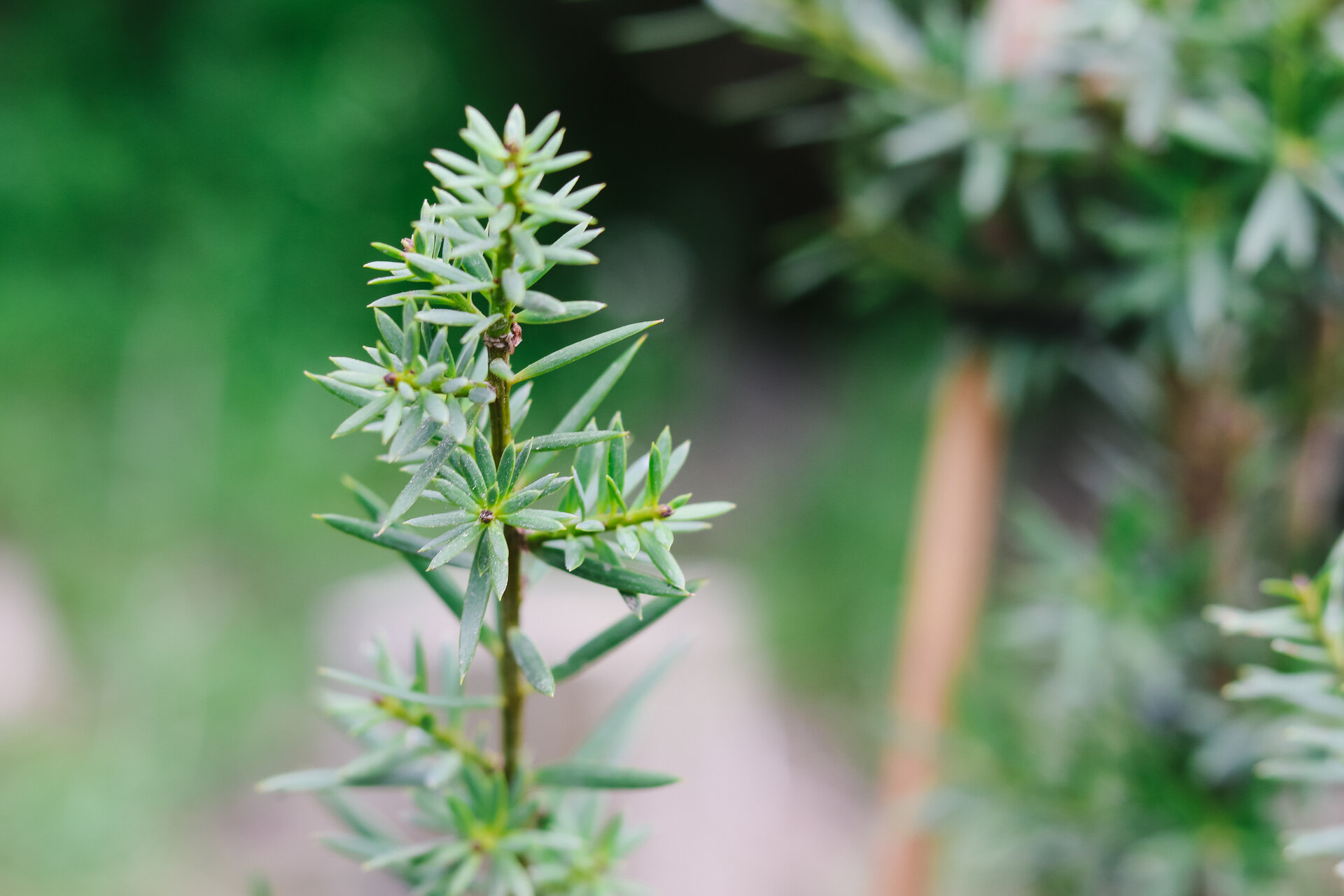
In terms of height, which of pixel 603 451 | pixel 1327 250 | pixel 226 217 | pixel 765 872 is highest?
pixel 226 217

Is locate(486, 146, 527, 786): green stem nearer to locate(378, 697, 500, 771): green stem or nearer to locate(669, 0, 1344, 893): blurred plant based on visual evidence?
locate(378, 697, 500, 771): green stem

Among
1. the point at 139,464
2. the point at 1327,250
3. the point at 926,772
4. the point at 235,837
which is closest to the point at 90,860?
the point at 235,837

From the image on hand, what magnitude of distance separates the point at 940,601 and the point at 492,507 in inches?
15.6

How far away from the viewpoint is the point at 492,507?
16cm

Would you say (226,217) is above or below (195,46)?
below

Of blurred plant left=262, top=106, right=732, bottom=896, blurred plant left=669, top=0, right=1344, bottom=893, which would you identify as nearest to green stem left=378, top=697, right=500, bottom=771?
blurred plant left=262, top=106, right=732, bottom=896

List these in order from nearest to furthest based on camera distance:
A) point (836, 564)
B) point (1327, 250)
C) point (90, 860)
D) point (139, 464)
→ 1. point (1327, 250)
2. point (90, 860)
3. point (139, 464)
4. point (836, 564)

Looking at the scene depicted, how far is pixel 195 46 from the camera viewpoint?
143 centimetres

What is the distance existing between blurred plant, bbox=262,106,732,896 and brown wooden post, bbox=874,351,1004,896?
318mm

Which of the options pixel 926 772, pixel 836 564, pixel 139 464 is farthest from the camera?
pixel 836 564

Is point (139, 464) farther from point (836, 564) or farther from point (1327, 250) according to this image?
Result: point (1327, 250)

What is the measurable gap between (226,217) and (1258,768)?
1552 millimetres

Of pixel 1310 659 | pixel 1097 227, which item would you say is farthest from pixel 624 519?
pixel 1097 227

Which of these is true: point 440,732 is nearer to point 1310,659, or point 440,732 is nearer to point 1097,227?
point 1310,659
